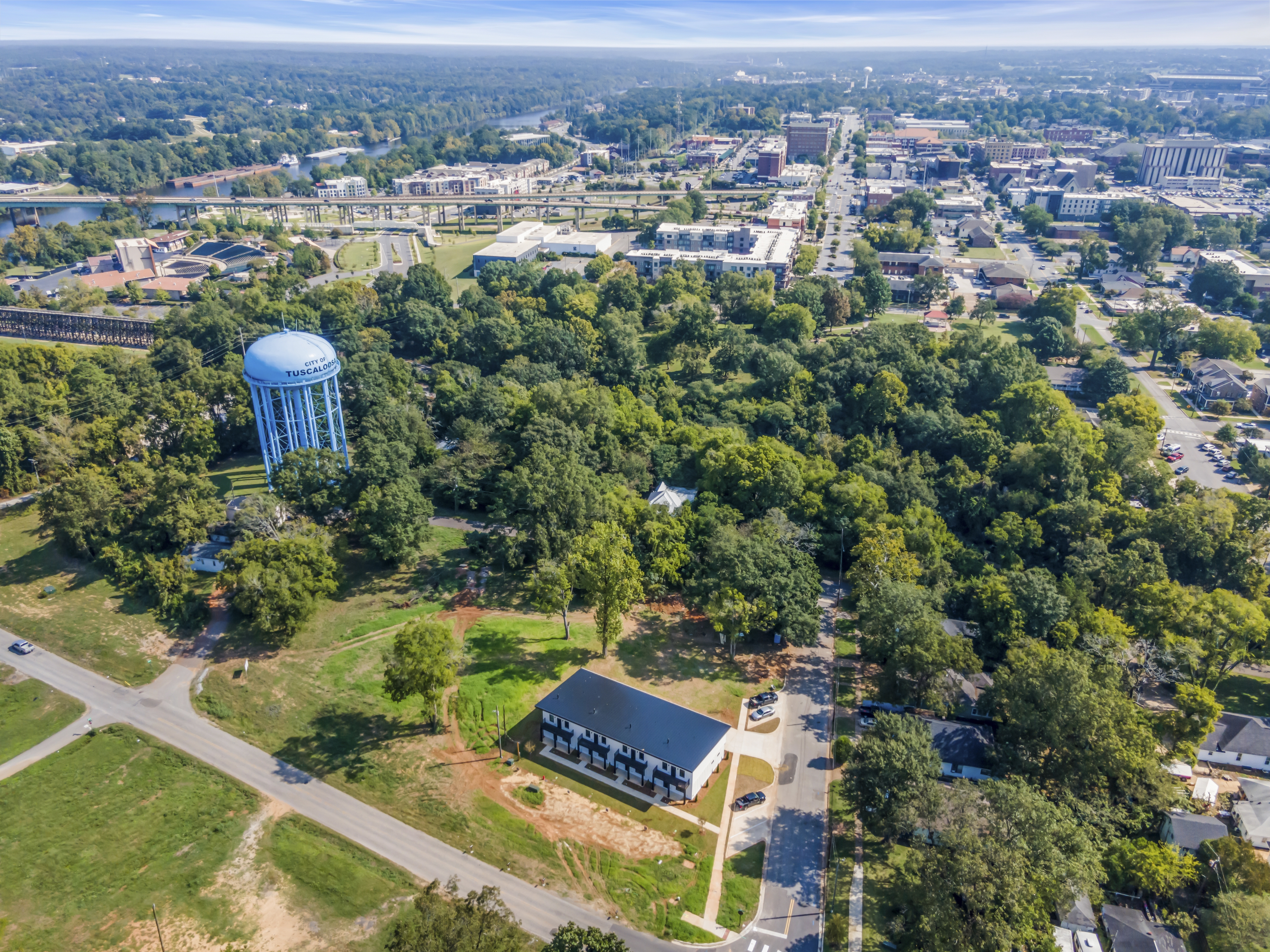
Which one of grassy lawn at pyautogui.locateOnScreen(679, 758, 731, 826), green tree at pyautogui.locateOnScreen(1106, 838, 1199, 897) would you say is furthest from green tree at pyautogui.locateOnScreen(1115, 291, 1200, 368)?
grassy lawn at pyautogui.locateOnScreen(679, 758, 731, 826)

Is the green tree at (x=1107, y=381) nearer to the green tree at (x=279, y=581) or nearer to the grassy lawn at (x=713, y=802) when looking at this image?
the grassy lawn at (x=713, y=802)

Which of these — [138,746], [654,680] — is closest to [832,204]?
[654,680]

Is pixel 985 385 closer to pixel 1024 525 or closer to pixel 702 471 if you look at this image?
pixel 1024 525

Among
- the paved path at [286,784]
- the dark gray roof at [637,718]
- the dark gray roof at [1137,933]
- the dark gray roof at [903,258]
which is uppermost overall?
the dark gray roof at [903,258]

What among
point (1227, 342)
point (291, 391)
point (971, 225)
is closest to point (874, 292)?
point (1227, 342)

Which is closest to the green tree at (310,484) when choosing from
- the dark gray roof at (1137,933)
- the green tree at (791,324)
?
the dark gray roof at (1137,933)
